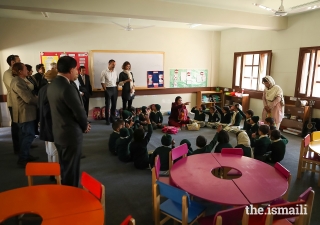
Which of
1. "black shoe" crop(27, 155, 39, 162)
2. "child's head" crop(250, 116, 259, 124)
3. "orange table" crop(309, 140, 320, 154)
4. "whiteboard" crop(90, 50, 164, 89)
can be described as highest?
"whiteboard" crop(90, 50, 164, 89)

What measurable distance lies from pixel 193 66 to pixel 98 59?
2998mm

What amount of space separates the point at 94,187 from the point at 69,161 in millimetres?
628

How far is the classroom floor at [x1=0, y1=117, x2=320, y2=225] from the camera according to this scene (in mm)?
2330

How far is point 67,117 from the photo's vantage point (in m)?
1.95

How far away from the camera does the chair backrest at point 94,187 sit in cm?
147

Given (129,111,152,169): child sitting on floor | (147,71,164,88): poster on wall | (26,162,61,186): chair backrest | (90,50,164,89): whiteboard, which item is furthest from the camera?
(147,71,164,88): poster on wall

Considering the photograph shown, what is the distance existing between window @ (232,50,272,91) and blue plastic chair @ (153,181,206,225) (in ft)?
16.6

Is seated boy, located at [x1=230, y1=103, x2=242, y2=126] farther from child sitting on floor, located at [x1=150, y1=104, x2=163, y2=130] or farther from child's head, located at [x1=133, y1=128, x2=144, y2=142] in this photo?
child's head, located at [x1=133, y1=128, x2=144, y2=142]

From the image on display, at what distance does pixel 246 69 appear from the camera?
6684 mm

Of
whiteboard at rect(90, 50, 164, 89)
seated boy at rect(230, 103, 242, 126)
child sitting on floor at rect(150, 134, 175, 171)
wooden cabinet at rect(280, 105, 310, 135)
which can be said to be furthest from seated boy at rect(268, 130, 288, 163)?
whiteboard at rect(90, 50, 164, 89)

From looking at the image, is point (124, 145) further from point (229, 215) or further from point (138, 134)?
point (229, 215)

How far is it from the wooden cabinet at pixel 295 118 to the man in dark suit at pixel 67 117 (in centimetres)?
467

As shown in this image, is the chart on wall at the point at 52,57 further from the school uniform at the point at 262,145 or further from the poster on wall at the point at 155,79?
the school uniform at the point at 262,145

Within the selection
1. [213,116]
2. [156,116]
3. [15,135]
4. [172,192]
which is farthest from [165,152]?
[213,116]
